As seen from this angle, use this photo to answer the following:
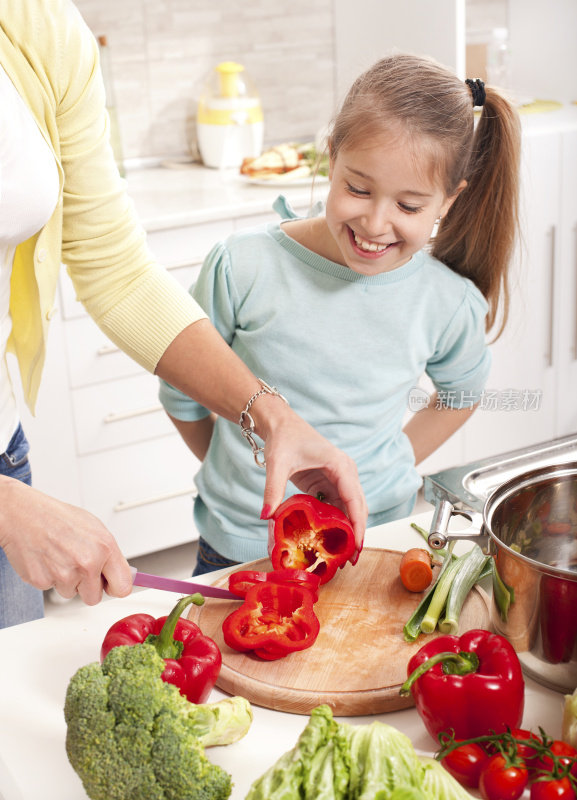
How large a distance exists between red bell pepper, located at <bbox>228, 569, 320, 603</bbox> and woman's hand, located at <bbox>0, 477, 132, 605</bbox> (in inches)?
6.7

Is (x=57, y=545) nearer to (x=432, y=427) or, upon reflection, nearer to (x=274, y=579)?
(x=274, y=579)

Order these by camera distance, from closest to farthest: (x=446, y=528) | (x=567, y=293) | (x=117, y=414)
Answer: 1. (x=446, y=528)
2. (x=117, y=414)
3. (x=567, y=293)

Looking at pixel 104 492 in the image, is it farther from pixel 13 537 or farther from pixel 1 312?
pixel 13 537

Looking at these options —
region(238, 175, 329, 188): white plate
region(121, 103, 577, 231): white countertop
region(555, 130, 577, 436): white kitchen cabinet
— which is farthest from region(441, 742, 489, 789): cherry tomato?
region(555, 130, 577, 436): white kitchen cabinet

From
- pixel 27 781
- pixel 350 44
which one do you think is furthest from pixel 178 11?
pixel 27 781

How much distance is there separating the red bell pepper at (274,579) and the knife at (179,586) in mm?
14

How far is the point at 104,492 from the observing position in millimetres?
2523

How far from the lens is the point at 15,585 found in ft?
4.21

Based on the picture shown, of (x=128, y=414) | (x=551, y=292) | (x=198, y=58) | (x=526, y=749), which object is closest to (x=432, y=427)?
(x=526, y=749)

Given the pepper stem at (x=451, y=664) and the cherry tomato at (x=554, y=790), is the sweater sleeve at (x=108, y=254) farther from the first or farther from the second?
the cherry tomato at (x=554, y=790)

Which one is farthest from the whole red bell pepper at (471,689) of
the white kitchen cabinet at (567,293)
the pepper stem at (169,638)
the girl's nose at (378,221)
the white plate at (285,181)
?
the white kitchen cabinet at (567,293)

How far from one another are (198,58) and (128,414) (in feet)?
4.11

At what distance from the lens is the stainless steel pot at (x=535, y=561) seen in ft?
2.74

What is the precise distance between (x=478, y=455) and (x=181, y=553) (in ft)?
3.35
